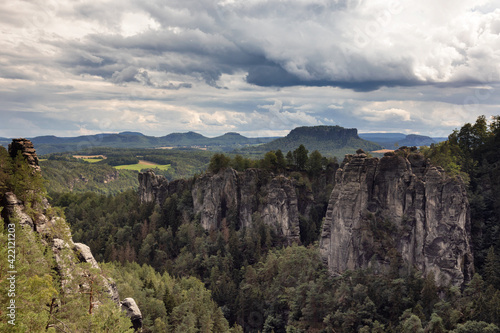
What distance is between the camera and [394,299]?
52969mm

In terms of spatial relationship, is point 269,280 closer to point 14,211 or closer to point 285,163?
point 285,163

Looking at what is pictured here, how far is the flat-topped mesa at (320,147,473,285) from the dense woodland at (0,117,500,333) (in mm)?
2445

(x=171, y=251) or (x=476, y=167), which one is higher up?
(x=476, y=167)

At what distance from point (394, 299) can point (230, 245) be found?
45.0 metres

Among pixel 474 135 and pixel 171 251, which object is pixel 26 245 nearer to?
pixel 171 251

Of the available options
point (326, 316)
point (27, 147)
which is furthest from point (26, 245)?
point (326, 316)

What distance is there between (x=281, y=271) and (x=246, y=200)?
84.5 feet

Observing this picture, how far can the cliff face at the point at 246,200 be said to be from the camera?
300 ft

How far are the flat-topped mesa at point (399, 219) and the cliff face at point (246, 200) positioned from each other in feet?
75.5

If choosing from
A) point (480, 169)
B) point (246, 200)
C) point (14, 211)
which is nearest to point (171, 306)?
point (14, 211)

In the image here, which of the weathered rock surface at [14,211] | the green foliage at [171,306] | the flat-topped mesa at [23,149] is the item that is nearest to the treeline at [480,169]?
the green foliage at [171,306]

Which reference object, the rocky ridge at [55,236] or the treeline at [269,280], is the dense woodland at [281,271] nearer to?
the treeline at [269,280]

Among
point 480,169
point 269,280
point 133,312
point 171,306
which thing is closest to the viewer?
point 133,312

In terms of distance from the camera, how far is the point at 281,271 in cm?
7481
